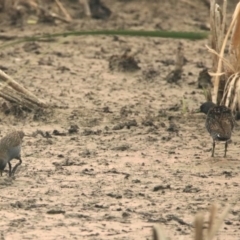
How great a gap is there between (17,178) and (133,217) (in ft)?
4.62

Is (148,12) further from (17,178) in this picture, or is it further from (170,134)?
(17,178)

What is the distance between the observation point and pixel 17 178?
7953mm

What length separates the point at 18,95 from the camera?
9.93m

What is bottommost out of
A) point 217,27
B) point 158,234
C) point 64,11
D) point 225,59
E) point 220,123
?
point 158,234

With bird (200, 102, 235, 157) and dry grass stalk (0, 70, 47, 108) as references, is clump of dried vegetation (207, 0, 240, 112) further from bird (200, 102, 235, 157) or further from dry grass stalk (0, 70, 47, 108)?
dry grass stalk (0, 70, 47, 108)

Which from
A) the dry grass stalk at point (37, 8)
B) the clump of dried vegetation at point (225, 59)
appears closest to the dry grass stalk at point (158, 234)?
the clump of dried vegetation at point (225, 59)

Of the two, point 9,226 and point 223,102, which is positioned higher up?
point 223,102

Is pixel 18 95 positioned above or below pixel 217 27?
below

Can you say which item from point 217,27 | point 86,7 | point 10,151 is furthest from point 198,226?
point 86,7

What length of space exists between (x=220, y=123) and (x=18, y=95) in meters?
2.31

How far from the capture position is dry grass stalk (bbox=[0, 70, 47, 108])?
9.70 m

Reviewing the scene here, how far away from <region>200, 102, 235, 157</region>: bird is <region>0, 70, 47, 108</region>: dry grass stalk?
6.48 feet

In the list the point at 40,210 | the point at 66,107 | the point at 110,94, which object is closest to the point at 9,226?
the point at 40,210

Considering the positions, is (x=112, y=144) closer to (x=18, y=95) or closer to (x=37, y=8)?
(x=18, y=95)
